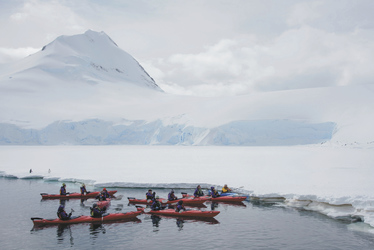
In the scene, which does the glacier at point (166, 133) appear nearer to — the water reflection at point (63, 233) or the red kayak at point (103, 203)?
the red kayak at point (103, 203)

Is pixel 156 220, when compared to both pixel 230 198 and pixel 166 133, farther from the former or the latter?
pixel 166 133

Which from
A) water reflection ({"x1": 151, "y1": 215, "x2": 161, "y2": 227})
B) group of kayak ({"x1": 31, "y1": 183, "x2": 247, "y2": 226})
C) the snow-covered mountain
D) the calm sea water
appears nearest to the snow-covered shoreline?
the calm sea water

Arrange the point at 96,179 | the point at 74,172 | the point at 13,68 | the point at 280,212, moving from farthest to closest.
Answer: the point at 13,68 < the point at 74,172 < the point at 96,179 < the point at 280,212

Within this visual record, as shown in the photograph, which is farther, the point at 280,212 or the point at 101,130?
the point at 101,130

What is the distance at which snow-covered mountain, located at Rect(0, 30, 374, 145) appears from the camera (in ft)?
191

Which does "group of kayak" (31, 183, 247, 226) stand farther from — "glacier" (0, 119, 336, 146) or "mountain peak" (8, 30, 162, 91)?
"mountain peak" (8, 30, 162, 91)

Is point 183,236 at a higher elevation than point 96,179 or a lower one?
lower

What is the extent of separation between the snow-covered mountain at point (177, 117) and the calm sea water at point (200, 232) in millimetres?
35876

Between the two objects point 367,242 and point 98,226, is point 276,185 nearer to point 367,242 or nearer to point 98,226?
point 367,242

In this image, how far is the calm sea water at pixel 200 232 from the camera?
1173cm

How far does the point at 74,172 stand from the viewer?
95.3 feet

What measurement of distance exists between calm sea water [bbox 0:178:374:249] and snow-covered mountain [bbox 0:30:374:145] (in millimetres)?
35876

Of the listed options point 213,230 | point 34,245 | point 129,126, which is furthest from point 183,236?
point 129,126

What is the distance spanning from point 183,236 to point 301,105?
5884 cm
